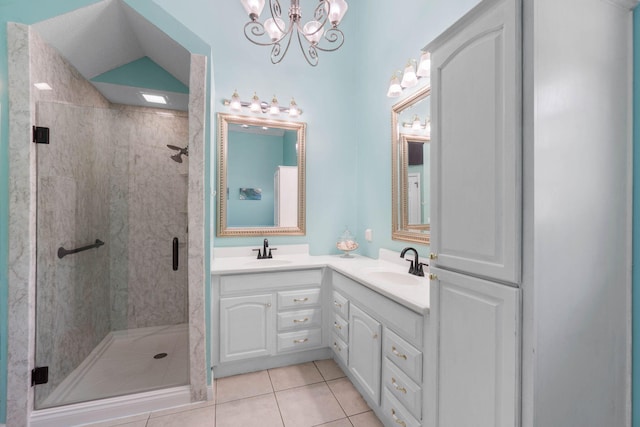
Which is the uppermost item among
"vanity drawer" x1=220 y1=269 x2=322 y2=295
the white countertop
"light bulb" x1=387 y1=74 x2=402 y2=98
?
"light bulb" x1=387 y1=74 x2=402 y2=98

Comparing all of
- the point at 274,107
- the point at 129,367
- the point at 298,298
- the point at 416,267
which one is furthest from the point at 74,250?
the point at 416,267

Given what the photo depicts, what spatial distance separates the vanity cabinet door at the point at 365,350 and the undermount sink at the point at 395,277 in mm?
271

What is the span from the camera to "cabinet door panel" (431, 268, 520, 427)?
88cm

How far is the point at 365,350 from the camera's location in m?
1.76

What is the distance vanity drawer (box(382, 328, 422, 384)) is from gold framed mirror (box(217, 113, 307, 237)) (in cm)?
145

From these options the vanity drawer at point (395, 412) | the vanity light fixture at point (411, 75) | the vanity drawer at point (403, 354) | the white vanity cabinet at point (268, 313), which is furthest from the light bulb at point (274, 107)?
the vanity drawer at point (395, 412)

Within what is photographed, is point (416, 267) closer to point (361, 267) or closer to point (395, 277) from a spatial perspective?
point (395, 277)

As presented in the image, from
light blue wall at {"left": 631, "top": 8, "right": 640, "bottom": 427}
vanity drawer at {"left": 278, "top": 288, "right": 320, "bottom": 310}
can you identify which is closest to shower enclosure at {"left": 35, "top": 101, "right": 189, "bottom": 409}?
vanity drawer at {"left": 278, "top": 288, "right": 320, "bottom": 310}

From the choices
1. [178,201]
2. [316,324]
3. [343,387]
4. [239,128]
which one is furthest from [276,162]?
[343,387]

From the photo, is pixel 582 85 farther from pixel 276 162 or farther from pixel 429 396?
pixel 276 162

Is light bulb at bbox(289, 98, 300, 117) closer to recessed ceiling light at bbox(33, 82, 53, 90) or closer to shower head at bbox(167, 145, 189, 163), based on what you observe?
shower head at bbox(167, 145, 189, 163)

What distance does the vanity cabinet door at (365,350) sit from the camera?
5.34ft

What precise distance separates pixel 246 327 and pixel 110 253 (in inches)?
56.3

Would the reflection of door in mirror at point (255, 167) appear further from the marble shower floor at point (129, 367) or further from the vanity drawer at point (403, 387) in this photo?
the vanity drawer at point (403, 387)
